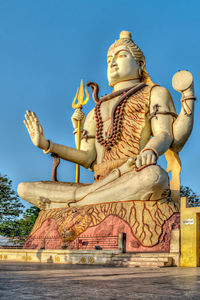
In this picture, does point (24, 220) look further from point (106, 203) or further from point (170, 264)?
point (170, 264)

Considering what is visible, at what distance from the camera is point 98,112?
14.2 meters

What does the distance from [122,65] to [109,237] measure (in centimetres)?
595

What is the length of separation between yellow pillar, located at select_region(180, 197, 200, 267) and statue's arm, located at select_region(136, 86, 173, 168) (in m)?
2.46

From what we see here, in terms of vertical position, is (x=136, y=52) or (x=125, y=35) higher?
(x=125, y=35)

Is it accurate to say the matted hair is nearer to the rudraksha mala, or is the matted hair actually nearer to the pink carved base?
the rudraksha mala

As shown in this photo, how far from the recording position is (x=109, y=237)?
10.8 m

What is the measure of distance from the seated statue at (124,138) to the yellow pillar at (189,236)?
86.7 inches

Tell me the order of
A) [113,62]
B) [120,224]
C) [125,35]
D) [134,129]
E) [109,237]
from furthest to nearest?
[125,35], [113,62], [134,129], [120,224], [109,237]

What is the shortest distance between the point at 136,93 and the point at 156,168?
3280 mm

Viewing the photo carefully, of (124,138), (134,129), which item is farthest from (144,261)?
(134,129)

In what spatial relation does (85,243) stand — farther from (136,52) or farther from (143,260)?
(136,52)

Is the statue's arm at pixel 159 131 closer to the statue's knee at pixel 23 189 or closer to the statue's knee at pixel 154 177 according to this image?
the statue's knee at pixel 154 177

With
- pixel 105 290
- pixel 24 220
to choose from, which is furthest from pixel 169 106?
pixel 24 220

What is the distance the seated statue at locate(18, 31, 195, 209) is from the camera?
11.4 m
